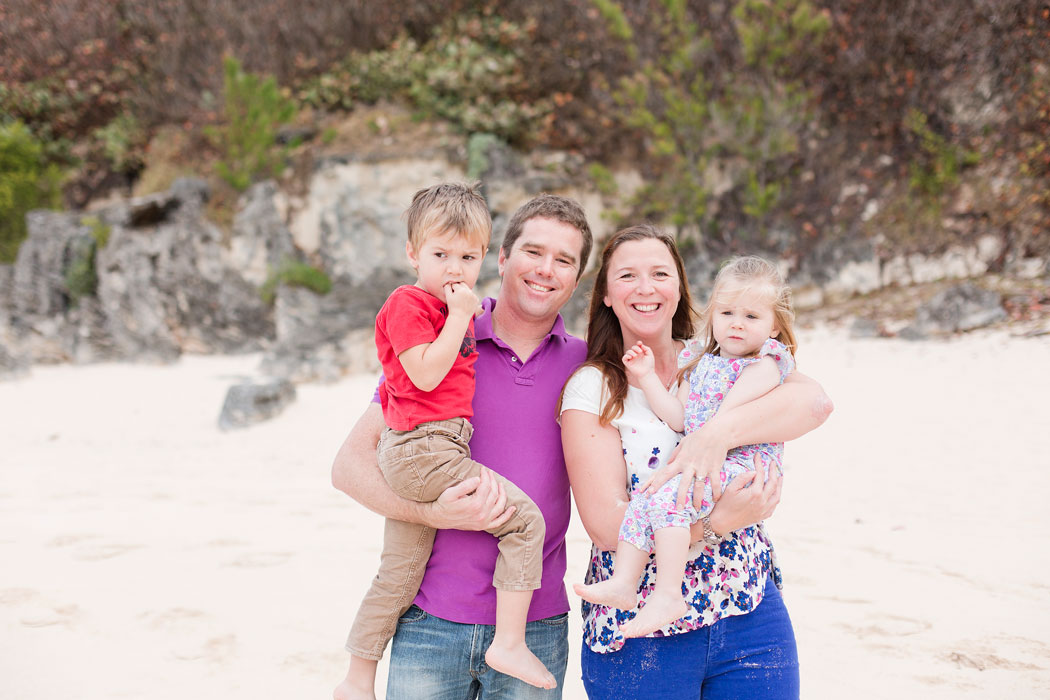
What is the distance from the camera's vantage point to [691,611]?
169 cm

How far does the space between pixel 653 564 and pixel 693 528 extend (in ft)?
0.49

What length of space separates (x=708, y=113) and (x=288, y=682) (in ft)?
29.6

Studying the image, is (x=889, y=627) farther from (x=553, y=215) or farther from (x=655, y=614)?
(x=553, y=215)

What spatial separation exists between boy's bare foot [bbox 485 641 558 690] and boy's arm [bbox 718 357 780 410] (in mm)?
768

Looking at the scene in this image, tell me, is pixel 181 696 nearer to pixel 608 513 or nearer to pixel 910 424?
pixel 608 513

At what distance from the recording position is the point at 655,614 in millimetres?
1631

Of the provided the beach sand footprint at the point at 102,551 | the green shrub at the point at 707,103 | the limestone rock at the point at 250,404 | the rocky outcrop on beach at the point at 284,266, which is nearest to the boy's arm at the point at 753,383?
the beach sand footprint at the point at 102,551

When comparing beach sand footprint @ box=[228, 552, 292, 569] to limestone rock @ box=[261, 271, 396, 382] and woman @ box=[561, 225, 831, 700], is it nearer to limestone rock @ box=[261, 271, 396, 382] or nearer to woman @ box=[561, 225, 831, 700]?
woman @ box=[561, 225, 831, 700]

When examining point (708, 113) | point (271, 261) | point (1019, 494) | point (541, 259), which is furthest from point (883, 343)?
point (271, 261)

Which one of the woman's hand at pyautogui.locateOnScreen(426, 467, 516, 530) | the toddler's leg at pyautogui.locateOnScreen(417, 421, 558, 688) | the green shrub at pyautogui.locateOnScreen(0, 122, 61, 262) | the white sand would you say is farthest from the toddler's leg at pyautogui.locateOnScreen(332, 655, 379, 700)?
the green shrub at pyautogui.locateOnScreen(0, 122, 61, 262)

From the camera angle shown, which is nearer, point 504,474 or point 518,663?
point 518,663

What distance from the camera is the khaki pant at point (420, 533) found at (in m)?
1.77

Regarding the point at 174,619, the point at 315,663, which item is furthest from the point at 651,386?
the point at 174,619

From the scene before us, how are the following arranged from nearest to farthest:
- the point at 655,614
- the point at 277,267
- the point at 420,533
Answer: the point at 655,614
the point at 420,533
the point at 277,267
